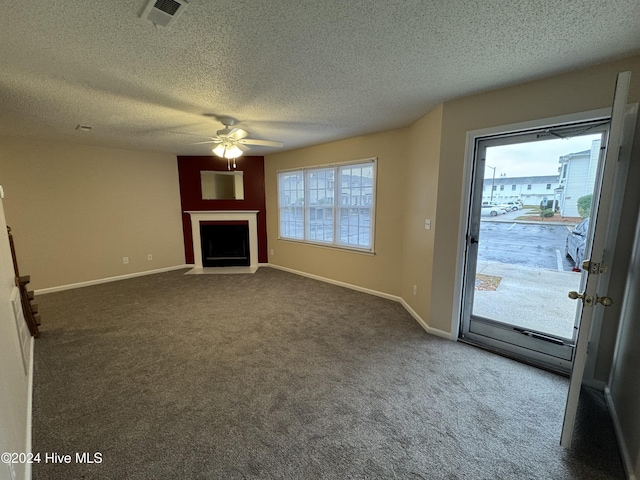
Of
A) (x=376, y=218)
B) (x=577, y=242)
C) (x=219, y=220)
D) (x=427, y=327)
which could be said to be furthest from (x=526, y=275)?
(x=219, y=220)

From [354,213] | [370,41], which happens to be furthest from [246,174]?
[370,41]

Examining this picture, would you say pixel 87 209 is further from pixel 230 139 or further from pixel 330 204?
pixel 330 204

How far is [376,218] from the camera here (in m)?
3.94

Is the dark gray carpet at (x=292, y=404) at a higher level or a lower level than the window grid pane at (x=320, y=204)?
lower

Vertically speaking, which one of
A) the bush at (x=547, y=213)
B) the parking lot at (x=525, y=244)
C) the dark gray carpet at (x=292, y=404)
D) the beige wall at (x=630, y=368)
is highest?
the bush at (x=547, y=213)

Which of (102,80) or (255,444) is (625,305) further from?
(102,80)

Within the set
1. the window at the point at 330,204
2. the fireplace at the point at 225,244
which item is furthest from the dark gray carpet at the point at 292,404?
the fireplace at the point at 225,244

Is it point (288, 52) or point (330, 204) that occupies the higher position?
point (288, 52)

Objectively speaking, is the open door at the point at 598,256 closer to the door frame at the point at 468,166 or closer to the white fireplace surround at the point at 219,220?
the door frame at the point at 468,166

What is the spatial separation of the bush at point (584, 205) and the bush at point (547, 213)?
17cm

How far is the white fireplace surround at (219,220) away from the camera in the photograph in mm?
5520

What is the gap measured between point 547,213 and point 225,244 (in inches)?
209

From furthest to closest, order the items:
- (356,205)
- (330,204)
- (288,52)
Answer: (330,204) < (356,205) < (288,52)

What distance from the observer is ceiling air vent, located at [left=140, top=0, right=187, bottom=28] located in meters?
1.27
